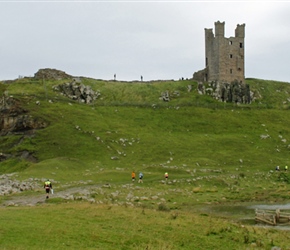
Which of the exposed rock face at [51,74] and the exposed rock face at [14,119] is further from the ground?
the exposed rock face at [51,74]

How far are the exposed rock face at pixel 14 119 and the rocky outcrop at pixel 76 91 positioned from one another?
66.9ft

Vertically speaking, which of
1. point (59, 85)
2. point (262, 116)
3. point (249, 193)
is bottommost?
point (249, 193)

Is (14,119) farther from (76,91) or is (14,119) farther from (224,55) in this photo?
(224,55)

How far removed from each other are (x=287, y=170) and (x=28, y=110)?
164 feet

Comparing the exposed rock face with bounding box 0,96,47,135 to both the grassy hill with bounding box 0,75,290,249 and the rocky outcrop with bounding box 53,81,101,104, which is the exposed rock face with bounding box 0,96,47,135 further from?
the rocky outcrop with bounding box 53,81,101,104

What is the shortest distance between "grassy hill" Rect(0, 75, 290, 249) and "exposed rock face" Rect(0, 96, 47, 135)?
1.55 metres

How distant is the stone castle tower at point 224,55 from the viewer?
126 meters

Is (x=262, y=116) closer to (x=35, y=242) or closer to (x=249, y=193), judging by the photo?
(x=249, y=193)

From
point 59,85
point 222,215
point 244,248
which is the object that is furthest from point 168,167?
point 59,85

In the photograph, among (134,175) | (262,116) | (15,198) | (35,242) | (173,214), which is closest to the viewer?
(35,242)

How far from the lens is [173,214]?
3178 centimetres

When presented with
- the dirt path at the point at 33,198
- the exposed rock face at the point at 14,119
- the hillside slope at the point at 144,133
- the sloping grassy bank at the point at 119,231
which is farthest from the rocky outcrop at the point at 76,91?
the sloping grassy bank at the point at 119,231

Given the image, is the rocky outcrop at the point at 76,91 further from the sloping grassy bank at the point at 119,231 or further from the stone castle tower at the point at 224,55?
the sloping grassy bank at the point at 119,231

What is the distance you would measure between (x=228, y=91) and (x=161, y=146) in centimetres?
4451
